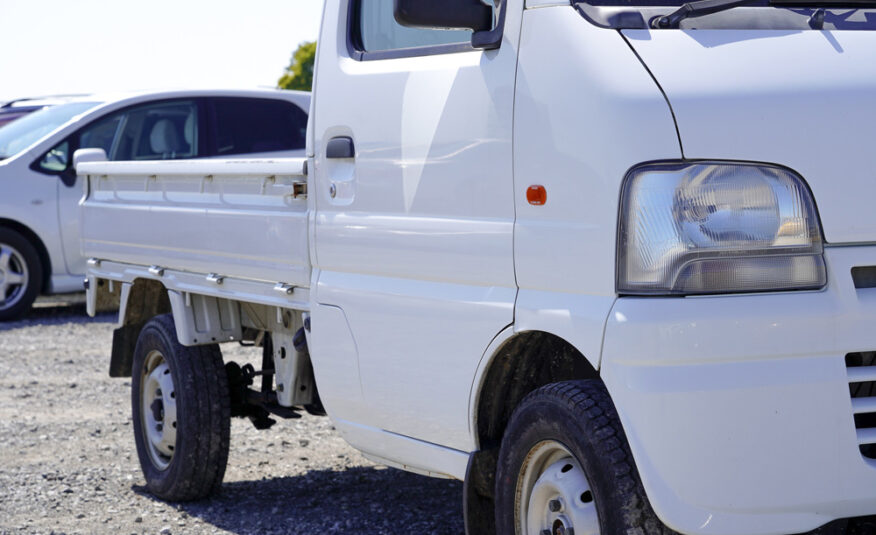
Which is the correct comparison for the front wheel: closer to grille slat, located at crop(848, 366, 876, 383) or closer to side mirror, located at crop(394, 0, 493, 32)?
grille slat, located at crop(848, 366, 876, 383)

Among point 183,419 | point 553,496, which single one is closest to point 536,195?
point 553,496

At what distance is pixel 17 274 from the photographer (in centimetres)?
1155

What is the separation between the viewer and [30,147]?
38.0 feet

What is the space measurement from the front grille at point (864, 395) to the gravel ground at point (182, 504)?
7.79ft

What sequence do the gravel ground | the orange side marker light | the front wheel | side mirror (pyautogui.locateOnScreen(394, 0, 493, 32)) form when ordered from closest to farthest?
the front wheel
the orange side marker light
side mirror (pyautogui.locateOnScreen(394, 0, 493, 32))
the gravel ground

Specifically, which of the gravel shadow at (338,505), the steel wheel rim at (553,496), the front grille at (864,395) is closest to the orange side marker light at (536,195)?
the steel wheel rim at (553,496)

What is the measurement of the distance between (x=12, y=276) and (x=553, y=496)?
9215 mm

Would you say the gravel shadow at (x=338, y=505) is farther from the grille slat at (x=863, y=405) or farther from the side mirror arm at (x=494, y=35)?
the grille slat at (x=863, y=405)

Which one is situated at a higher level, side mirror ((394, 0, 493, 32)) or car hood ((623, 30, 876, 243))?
side mirror ((394, 0, 493, 32))

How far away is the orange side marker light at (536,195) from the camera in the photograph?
3.23 metres

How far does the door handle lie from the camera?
4.10 m

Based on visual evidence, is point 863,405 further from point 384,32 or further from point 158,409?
point 158,409

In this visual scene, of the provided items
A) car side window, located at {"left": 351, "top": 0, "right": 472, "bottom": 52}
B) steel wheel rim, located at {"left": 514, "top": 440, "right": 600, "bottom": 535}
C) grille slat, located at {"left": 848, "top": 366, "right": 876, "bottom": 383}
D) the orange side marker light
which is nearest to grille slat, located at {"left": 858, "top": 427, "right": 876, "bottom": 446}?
grille slat, located at {"left": 848, "top": 366, "right": 876, "bottom": 383}

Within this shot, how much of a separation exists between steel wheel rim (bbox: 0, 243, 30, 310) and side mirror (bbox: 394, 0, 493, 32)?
883cm
